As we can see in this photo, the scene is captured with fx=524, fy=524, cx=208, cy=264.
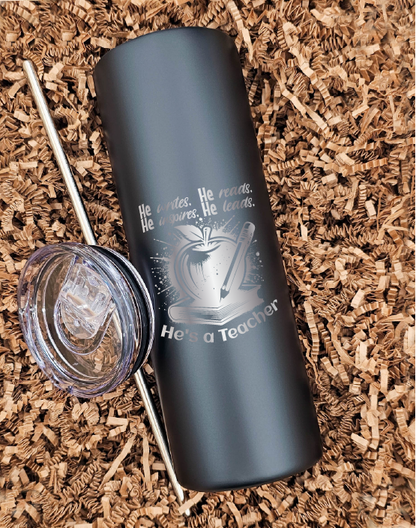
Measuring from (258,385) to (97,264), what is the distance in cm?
29

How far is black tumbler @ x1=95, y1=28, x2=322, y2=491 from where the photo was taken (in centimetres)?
74

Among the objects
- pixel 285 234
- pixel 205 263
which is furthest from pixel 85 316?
pixel 285 234

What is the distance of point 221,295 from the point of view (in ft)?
2.43

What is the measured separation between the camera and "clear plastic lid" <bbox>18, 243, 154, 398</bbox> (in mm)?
763

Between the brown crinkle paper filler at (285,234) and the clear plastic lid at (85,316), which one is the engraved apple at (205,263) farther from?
the brown crinkle paper filler at (285,234)

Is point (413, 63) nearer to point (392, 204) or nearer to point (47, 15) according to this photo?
point (392, 204)

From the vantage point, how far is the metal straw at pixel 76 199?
3.08 feet

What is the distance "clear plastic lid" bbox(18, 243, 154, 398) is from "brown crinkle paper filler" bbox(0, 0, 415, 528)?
141 millimetres

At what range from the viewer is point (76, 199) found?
940mm

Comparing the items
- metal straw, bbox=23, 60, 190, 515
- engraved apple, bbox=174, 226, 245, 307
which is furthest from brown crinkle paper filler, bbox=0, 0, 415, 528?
engraved apple, bbox=174, 226, 245, 307

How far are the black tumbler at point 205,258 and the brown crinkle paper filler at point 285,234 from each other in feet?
0.64

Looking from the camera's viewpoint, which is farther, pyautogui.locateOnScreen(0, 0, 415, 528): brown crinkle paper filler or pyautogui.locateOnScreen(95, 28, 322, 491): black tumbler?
pyautogui.locateOnScreen(0, 0, 415, 528): brown crinkle paper filler

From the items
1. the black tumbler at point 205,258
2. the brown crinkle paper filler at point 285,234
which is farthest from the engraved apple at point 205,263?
the brown crinkle paper filler at point 285,234

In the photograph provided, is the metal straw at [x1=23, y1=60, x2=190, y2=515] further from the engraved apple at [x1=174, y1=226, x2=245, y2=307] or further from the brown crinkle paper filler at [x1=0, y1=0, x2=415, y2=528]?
the engraved apple at [x1=174, y1=226, x2=245, y2=307]
